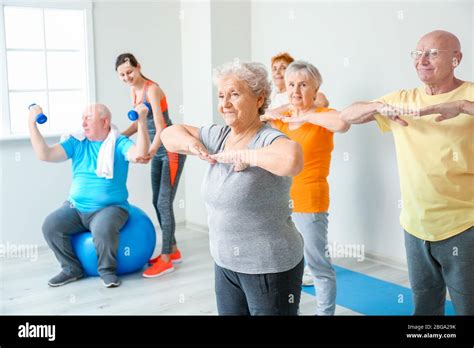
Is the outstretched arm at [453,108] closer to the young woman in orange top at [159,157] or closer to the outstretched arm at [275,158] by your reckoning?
the outstretched arm at [275,158]

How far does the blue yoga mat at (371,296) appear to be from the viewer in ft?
10.1

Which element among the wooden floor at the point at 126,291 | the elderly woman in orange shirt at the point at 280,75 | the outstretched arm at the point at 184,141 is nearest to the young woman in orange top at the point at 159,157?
the wooden floor at the point at 126,291

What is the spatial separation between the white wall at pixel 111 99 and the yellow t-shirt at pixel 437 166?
307 cm

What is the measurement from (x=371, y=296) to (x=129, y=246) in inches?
60.9

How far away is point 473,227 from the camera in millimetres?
2002

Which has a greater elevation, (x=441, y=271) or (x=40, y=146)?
(x=40, y=146)

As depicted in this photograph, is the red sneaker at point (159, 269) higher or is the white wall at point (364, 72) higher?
the white wall at point (364, 72)

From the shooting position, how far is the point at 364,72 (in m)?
3.88

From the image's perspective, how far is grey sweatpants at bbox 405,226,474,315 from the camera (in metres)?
2.00

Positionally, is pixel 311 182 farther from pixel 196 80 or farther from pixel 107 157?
pixel 196 80

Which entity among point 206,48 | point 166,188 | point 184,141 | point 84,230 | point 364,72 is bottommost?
point 84,230

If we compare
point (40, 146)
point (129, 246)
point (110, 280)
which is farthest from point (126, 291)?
point (40, 146)

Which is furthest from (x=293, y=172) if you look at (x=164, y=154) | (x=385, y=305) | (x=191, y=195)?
(x=191, y=195)
